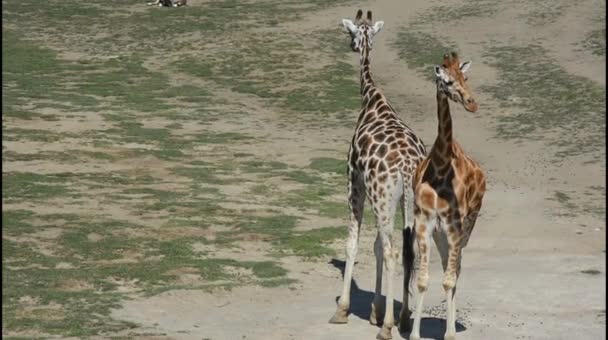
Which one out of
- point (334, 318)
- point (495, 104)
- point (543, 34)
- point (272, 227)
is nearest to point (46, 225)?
point (272, 227)

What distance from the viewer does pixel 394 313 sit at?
1437cm

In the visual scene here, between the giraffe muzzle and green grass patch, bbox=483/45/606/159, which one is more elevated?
the giraffe muzzle

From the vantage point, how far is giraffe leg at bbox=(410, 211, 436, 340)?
12500 mm

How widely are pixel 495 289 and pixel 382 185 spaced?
282 centimetres

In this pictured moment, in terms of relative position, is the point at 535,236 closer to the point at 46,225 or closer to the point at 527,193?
the point at 527,193

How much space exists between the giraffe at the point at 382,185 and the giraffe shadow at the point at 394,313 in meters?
0.28

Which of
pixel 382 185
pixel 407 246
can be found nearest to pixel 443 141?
pixel 382 185

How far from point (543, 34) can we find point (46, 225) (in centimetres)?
2041

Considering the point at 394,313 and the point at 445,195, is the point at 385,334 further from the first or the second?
the point at 445,195

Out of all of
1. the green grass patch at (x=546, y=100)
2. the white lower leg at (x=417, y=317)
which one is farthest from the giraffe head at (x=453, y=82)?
the green grass patch at (x=546, y=100)

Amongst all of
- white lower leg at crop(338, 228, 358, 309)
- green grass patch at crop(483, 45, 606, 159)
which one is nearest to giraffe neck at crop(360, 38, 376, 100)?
white lower leg at crop(338, 228, 358, 309)

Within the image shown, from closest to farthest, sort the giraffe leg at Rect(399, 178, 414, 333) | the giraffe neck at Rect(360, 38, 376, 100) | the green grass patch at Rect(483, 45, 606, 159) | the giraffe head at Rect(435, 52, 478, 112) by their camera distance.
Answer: the giraffe head at Rect(435, 52, 478, 112)
the giraffe leg at Rect(399, 178, 414, 333)
the giraffe neck at Rect(360, 38, 376, 100)
the green grass patch at Rect(483, 45, 606, 159)

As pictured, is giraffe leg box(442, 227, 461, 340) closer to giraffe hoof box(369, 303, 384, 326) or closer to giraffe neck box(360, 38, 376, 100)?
giraffe hoof box(369, 303, 384, 326)

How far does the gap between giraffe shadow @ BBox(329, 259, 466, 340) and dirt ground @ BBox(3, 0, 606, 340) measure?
0.11 ft
